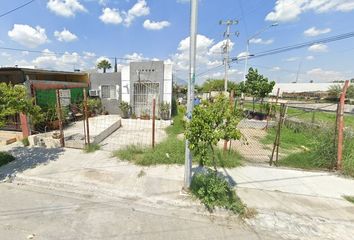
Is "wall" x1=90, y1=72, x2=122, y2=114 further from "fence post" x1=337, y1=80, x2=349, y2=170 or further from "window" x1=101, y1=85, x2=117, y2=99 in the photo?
"fence post" x1=337, y1=80, x2=349, y2=170

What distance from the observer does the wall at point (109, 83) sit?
1382cm

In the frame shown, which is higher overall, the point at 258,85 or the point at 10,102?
the point at 258,85

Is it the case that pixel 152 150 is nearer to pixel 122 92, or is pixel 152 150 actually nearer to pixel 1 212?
pixel 1 212

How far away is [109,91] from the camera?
560 inches

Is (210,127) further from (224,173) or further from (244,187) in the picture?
(224,173)

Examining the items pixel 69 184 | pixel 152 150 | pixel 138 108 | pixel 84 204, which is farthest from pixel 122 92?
pixel 84 204

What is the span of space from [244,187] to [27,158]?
6569 mm

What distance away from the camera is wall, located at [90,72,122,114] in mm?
13820

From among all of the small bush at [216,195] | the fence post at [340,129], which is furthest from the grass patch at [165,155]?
the fence post at [340,129]

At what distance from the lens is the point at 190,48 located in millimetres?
3893

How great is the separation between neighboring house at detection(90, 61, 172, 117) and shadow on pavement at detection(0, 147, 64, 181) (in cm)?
662

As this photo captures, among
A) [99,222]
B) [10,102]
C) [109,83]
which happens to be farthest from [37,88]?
[99,222]

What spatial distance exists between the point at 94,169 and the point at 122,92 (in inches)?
336

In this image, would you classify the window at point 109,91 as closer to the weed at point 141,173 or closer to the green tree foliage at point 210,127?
the weed at point 141,173
